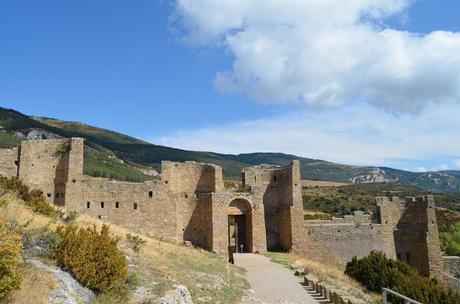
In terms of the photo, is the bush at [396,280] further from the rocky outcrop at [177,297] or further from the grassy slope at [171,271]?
the rocky outcrop at [177,297]

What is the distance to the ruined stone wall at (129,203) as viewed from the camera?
24469 mm

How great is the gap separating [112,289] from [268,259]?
16156mm

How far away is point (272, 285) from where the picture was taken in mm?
17000

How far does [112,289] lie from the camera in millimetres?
9250

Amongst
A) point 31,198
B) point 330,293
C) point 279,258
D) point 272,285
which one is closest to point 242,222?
point 279,258

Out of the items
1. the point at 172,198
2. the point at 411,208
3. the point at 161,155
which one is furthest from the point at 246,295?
the point at 161,155

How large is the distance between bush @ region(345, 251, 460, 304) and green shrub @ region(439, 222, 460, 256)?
65.5 ft

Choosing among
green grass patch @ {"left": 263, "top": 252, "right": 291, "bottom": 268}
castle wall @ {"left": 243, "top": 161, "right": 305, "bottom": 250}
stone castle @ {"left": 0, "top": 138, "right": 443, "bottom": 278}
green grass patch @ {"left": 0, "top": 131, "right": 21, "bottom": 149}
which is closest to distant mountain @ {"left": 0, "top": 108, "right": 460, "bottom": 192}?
green grass patch @ {"left": 0, "top": 131, "right": 21, "bottom": 149}

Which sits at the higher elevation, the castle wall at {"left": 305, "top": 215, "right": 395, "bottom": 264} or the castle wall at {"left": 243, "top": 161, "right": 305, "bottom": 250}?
the castle wall at {"left": 243, "top": 161, "right": 305, "bottom": 250}

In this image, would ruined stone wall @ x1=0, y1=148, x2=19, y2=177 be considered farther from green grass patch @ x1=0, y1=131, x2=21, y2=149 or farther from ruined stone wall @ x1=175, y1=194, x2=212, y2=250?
green grass patch @ x1=0, y1=131, x2=21, y2=149

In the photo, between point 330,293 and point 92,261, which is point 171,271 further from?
point 330,293

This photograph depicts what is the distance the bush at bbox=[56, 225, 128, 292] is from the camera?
8984mm

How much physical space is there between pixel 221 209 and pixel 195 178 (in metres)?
3.99

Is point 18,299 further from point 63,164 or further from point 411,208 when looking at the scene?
point 411,208
